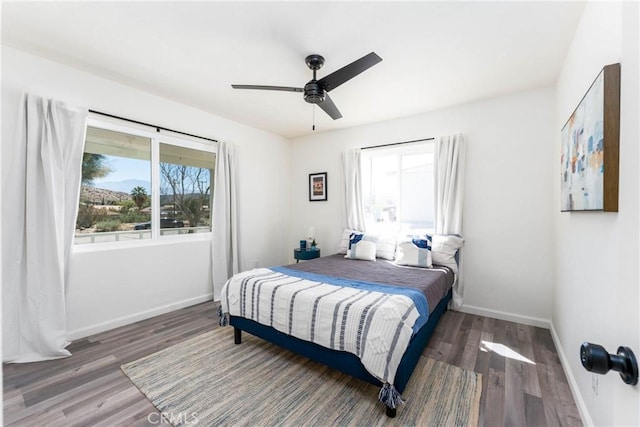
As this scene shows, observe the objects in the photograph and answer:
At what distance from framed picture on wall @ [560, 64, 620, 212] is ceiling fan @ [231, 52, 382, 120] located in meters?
1.24

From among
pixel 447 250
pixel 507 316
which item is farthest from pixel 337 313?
pixel 507 316

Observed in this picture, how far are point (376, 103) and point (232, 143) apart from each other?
6.69 ft

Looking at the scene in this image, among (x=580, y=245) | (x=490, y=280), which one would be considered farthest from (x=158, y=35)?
(x=490, y=280)

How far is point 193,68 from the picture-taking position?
2.73 meters

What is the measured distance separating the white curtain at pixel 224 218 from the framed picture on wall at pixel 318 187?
1.34m

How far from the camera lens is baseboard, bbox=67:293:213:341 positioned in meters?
2.79

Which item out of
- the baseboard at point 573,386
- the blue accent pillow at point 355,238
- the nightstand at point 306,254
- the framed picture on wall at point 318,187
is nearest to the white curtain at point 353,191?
the blue accent pillow at point 355,238

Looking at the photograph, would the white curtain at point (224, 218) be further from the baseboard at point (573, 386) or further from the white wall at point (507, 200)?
the baseboard at point (573, 386)

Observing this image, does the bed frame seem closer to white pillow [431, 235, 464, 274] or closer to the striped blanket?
the striped blanket

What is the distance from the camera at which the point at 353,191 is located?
4.34 m

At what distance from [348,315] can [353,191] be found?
2589 mm

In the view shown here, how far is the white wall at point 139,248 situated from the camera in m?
2.53

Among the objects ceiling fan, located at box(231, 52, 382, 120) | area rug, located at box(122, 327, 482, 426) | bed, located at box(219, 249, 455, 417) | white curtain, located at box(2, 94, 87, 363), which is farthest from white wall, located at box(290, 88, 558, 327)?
white curtain, located at box(2, 94, 87, 363)

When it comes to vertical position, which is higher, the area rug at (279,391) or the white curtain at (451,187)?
the white curtain at (451,187)
